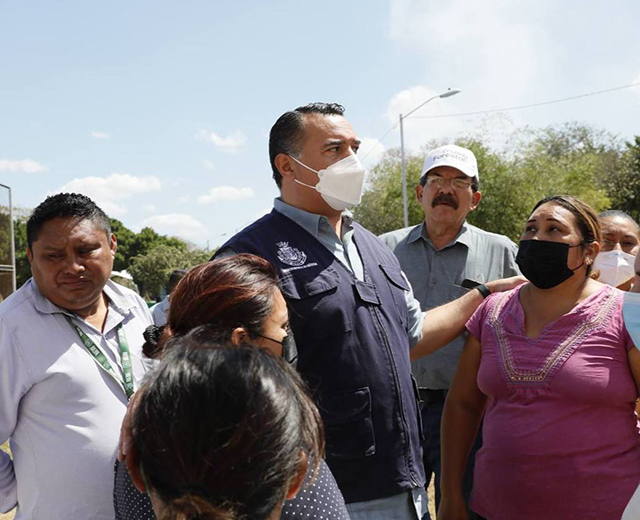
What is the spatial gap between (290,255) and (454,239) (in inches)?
65.9

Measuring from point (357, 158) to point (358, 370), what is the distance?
0.93 metres

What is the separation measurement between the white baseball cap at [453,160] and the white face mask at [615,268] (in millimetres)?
825

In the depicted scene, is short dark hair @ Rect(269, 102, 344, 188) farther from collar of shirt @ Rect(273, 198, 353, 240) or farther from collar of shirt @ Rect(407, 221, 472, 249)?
collar of shirt @ Rect(407, 221, 472, 249)

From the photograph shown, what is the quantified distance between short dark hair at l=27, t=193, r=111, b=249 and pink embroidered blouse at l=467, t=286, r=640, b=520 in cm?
170

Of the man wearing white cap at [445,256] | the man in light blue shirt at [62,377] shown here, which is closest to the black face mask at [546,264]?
the man wearing white cap at [445,256]

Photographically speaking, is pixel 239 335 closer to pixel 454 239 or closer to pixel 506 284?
pixel 506 284

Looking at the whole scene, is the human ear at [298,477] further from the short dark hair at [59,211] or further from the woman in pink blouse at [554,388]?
the short dark hair at [59,211]

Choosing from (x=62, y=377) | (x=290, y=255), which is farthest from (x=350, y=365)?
(x=62, y=377)

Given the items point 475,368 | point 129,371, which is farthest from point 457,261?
point 129,371

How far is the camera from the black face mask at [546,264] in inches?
104

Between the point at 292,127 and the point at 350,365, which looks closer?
the point at 350,365

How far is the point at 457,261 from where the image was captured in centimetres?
376

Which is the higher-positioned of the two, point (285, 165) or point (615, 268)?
point (285, 165)

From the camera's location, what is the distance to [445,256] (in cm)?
380
